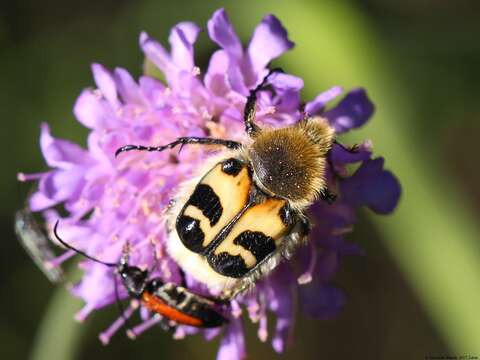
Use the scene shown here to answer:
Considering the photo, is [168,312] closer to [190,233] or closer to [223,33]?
[190,233]

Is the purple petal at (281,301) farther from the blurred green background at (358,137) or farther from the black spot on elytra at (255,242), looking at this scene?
the blurred green background at (358,137)

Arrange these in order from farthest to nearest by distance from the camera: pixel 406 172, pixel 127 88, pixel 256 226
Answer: pixel 406 172 < pixel 127 88 < pixel 256 226

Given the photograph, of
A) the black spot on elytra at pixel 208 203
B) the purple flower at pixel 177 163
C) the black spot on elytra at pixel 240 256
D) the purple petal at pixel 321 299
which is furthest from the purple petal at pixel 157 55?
the purple petal at pixel 321 299

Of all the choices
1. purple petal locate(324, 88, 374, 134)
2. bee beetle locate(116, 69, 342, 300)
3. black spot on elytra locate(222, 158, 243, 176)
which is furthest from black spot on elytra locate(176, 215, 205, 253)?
purple petal locate(324, 88, 374, 134)

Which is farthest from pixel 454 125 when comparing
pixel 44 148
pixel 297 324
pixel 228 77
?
pixel 44 148

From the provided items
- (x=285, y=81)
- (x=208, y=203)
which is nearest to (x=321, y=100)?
(x=285, y=81)
